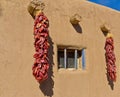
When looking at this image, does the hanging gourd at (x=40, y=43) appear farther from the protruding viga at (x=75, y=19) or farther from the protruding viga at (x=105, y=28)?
the protruding viga at (x=105, y=28)

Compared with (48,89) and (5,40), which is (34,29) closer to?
(5,40)

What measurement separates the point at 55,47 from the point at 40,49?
0.62 m

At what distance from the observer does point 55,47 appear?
6477 millimetres

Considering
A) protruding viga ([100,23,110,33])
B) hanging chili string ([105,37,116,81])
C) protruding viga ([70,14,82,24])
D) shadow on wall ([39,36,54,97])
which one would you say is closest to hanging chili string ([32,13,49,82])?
shadow on wall ([39,36,54,97])

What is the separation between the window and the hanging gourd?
791mm

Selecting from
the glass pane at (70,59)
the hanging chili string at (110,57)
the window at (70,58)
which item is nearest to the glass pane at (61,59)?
the window at (70,58)

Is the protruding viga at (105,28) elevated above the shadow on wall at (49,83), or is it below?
above

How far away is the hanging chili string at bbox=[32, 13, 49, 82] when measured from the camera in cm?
586

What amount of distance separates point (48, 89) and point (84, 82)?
4.17ft

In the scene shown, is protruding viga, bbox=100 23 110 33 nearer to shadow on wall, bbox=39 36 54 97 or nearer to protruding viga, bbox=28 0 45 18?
shadow on wall, bbox=39 36 54 97

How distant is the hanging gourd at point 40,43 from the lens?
Result: 5867 mm

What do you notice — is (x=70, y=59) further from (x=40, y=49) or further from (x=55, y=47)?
(x=40, y=49)

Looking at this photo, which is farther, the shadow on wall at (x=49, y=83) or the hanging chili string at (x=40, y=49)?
the shadow on wall at (x=49, y=83)

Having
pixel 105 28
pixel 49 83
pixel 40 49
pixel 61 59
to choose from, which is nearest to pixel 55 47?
pixel 61 59
